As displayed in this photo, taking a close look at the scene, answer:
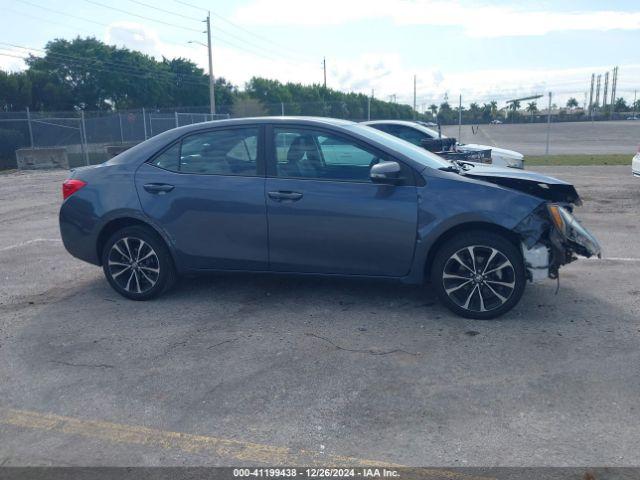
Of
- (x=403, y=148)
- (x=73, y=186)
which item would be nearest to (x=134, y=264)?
(x=73, y=186)

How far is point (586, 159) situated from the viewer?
2086 cm

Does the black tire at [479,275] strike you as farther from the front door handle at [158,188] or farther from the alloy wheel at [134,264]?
the alloy wheel at [134,264]

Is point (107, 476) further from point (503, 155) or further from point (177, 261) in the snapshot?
point (503, 155)

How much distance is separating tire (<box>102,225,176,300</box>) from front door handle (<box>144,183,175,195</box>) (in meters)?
0.37

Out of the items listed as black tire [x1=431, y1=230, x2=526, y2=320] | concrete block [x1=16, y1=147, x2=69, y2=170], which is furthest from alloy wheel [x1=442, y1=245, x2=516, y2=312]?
concrete block [x1=16, y1=147, x2=69, y2=170]

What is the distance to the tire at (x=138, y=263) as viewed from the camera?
5785 millimetres

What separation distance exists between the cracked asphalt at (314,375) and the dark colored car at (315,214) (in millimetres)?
391

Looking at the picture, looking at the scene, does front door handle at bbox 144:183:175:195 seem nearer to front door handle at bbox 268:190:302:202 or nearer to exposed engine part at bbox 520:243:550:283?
front door handle at bbox 268:190:302:202

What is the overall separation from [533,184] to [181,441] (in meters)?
3.59

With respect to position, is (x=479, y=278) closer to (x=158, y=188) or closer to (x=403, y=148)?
(x=403, y=148)

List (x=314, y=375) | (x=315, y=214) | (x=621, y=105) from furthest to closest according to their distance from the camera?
(x=621, y=105) < (x=315, y=214) < (x=314, y=375)

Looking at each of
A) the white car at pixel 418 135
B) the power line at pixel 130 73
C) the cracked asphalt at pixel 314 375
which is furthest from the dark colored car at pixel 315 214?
the power line at pixel 130 73

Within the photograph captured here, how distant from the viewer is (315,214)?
17.5ft

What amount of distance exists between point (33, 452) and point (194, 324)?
1978 mm
